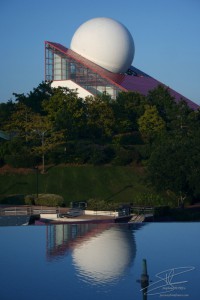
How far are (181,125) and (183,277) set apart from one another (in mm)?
30015

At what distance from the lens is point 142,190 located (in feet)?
114

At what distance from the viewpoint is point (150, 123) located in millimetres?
45531

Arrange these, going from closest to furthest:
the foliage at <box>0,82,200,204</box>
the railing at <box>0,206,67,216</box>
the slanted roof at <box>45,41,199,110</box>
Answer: the railing at <box>0,206,67,216</box>
the foliage at <box>0,82,200,204</box>
the slanted roof at <box>45,41,199,110</box>

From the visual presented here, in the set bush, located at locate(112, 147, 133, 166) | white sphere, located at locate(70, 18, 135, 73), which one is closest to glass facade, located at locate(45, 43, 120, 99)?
white sphere, located at locate(70, 18, 135, 73)

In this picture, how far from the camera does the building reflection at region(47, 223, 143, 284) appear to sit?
14734 mm

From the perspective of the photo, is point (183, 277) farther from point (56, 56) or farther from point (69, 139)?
point (56, 56)

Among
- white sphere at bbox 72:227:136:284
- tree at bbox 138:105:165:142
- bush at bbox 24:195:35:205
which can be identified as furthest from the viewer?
tree at bbox 138:105:165:142

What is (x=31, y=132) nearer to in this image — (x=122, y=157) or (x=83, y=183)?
(x=83, y=183)

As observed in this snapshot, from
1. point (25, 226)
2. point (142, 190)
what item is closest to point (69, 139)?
point (142, 190)

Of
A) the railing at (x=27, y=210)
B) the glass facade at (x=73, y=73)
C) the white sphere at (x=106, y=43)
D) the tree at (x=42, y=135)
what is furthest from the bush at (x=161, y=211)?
the white sphere at (x=106, y=43)

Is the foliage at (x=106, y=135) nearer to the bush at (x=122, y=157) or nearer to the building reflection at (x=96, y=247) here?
the bush at (x=122, y=157)

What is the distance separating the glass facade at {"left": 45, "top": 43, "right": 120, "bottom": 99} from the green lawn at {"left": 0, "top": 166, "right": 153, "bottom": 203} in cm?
2255

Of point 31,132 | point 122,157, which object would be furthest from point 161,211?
point 31,132

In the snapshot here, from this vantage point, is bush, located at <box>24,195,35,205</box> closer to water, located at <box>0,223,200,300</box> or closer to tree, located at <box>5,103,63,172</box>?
tree, located at <box>5,103,63,172</box>
